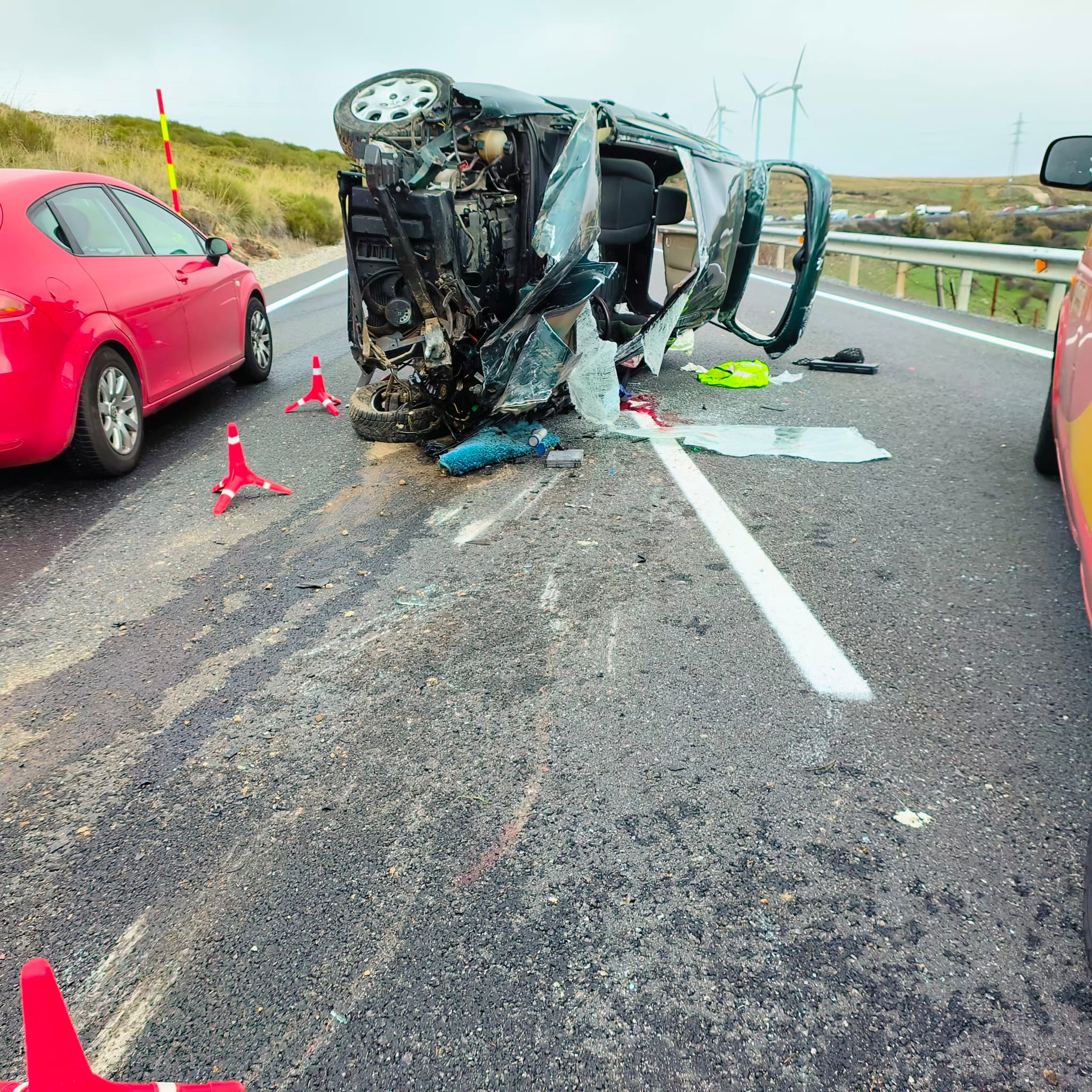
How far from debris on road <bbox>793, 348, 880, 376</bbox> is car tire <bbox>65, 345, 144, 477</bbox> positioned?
5.85 meters

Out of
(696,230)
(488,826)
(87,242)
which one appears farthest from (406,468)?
(488,826)

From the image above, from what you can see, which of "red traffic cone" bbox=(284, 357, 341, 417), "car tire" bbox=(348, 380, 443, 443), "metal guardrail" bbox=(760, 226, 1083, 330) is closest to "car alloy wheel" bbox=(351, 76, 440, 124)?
"car tire" bbox=(348, 380, 443, 443)

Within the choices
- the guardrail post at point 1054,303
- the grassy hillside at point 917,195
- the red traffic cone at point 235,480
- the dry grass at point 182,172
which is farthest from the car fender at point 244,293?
the grassy hillside at point 917,195

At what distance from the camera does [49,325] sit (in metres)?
4.55

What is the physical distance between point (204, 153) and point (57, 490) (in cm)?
3898

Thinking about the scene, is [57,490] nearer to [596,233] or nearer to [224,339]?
[224,339]

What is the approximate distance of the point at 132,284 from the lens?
5.40 m

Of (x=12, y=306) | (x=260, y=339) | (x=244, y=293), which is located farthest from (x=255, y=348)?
(x=12, y=306)

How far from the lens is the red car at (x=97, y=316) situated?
176 inches

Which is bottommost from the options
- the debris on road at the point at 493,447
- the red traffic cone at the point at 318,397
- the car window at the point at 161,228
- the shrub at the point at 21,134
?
the debris on road at the point at 493,447

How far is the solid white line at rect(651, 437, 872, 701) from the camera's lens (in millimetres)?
3107

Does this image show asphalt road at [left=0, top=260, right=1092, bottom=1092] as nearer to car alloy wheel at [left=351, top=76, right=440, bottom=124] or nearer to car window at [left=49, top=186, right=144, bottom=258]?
car window at [left=49, top=186, right=144, bottom=258]

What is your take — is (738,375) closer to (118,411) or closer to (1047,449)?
(1047,449)

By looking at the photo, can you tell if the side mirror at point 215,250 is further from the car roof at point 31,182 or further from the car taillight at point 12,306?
the car taillight at point 12,306
